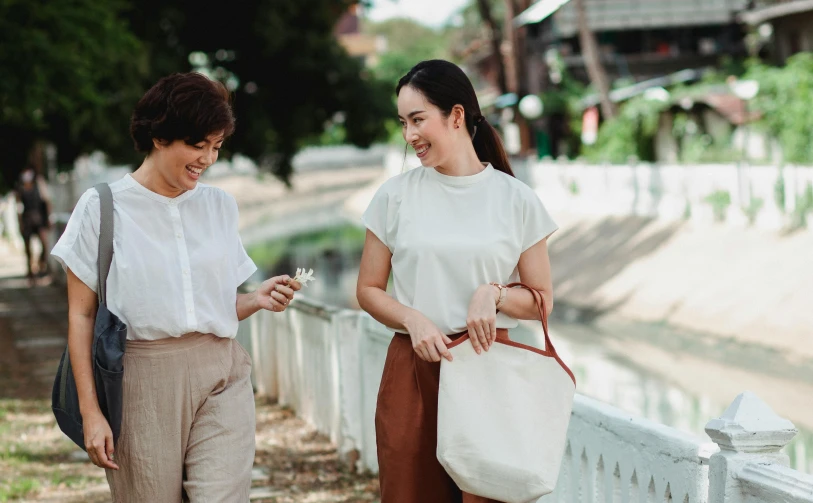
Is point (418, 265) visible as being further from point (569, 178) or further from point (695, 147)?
point (569, 178)

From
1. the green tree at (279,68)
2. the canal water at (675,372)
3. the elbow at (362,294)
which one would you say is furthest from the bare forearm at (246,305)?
the green tree at (279,68)

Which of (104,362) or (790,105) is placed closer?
(104,362)

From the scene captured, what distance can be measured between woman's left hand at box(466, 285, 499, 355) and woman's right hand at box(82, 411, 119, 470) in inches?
42.3

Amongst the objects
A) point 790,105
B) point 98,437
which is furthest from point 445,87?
point 790,105

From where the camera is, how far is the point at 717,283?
2077 cm

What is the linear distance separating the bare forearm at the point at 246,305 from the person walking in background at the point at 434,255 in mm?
380

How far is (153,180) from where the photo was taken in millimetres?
3752

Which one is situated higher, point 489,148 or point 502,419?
point 489,148

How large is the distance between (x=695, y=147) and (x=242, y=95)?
11548mm

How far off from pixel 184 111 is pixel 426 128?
2.24 feet

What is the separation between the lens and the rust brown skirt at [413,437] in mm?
3688

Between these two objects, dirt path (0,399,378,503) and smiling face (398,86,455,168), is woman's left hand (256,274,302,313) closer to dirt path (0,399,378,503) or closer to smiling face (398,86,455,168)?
smiling face (398,86,455,168)

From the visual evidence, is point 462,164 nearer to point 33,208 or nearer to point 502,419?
point 502,419

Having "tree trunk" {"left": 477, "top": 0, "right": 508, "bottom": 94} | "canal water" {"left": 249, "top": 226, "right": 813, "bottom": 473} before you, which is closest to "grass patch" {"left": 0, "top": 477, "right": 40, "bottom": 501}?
"canal water" {"left": 249, "top": 226, "right": 813, "bottom": 473}
